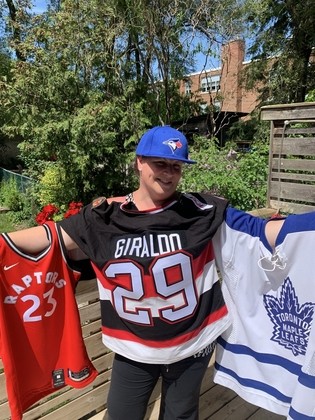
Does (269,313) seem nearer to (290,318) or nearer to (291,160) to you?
(290,318)

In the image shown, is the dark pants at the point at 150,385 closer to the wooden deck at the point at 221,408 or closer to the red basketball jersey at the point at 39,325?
the red basketball jersey at the point at 39,325

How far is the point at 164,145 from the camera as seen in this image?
1.47 metres

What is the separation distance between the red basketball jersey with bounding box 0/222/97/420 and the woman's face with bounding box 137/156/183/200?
44cm

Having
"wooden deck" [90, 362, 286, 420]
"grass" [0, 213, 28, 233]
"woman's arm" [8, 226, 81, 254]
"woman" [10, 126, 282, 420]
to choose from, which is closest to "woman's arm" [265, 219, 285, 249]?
"woman" [10, 126, 282, 420]

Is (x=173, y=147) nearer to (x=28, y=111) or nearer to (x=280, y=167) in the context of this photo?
(x=280, y=167)

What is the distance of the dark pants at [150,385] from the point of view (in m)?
1.59

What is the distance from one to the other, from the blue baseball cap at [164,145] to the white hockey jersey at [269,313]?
0.35 m

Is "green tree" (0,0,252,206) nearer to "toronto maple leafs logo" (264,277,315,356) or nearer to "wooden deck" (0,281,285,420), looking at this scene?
"wooden deck" (0,281,285,420)

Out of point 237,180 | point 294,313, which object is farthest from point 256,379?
point 237,180

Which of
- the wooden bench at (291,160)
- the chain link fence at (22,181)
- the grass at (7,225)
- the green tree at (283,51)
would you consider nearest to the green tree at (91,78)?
the grass at (7,225)

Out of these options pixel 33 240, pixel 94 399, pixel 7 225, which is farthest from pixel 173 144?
pixel 7 225

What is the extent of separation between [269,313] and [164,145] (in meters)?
0.86

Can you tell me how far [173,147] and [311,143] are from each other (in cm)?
347

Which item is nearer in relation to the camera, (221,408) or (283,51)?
(221,408)
